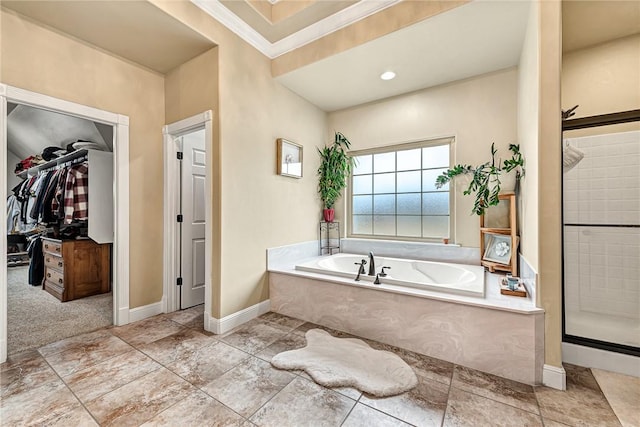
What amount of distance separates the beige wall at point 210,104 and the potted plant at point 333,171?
1.62 m

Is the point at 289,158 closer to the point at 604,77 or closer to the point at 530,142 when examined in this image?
the point at 530,142

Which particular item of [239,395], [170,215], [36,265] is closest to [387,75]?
[170,215]

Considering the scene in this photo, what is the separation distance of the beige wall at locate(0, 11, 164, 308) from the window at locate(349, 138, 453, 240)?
2440 millimetres

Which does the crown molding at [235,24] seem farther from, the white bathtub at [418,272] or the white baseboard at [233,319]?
the white baseboard at [233,319]

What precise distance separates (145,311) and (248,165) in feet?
6.05

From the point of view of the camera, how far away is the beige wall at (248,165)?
241 cm

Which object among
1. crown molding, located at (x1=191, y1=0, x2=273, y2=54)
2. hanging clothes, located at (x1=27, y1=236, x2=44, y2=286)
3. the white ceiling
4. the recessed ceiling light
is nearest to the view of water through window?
the white ceiling

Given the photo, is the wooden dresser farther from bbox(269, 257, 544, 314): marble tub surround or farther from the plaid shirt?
bbox(269, 257, 544, 314): marble tub surround

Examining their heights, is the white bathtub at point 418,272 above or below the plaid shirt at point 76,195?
below

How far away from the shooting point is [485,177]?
9.07ft

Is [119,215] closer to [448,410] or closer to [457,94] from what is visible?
[448,410]

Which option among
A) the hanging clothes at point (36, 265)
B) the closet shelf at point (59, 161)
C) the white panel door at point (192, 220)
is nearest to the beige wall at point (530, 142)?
the white panel door at point (192, 220)

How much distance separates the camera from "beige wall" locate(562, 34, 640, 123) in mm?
2031

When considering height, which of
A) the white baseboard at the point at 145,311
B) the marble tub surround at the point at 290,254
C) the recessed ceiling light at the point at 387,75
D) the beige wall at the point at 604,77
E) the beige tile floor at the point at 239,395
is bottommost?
the beige tile floor at the point at 239,395
